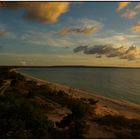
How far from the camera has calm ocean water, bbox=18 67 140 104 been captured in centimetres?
604

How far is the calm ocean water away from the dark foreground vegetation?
28 cm

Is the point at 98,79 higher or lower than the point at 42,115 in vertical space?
higher

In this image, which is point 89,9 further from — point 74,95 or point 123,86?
point 123,86

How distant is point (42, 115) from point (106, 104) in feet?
4.18

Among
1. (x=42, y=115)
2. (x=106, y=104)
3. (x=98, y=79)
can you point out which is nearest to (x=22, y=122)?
(x=42, y=115)

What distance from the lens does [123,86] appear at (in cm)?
691

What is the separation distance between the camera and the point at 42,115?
561 centimetres

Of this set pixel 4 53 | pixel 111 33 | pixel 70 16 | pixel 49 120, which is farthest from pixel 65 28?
pixel 49 120

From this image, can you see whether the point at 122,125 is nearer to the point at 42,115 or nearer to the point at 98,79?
the point at 98,79

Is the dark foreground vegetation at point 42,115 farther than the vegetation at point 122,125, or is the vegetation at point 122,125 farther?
the vegetation at point 122,125

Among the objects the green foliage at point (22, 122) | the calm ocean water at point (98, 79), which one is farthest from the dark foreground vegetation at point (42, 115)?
the calm ocean water at point (98, 79)

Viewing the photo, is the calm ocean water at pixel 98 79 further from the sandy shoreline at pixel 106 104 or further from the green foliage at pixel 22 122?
the green foliage at pixel 22 122

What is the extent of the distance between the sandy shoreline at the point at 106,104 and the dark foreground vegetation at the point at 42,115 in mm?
97

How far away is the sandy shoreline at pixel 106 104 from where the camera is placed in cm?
599
